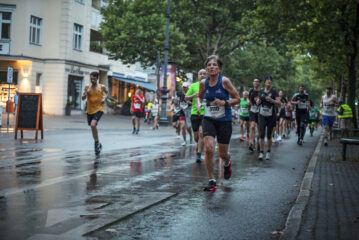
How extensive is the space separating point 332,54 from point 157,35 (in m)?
14.1

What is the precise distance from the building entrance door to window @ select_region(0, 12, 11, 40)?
5823mm

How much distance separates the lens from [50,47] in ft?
128

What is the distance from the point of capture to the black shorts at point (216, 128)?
7.38m

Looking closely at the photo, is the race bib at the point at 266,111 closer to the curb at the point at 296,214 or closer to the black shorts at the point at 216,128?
the curb at the point at 296,214

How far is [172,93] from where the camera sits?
34281mm

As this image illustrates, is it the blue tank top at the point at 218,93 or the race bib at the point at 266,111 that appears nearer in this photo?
the blue tank top at the point at 218,93

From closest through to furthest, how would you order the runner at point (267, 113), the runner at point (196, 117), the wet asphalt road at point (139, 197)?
the wet asphalt road at point (139, 197) → the runner at point (196, 117) → the runner at point (267, 113)

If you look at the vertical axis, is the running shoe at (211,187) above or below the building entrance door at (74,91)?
below

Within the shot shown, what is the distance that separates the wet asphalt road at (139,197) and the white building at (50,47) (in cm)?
2664

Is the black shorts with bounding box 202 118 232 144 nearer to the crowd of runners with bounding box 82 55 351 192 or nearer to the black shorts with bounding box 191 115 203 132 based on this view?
the crowd of runners with bounding box 82 55 351 192

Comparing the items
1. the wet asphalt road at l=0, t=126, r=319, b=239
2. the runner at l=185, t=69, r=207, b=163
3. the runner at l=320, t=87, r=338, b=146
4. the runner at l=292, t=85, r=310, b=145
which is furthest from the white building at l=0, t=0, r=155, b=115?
the runner at l=185, t=69, r=207, b=163

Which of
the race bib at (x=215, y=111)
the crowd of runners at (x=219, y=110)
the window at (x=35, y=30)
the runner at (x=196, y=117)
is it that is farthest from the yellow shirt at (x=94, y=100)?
the window at (x=35, y=30)

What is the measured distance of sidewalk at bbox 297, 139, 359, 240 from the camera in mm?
4781

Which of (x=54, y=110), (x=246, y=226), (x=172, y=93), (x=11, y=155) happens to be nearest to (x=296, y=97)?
(x=11, y=155)
